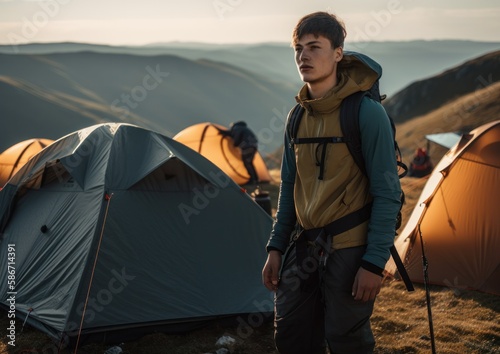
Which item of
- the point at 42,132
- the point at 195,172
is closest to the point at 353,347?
the point at 195,172

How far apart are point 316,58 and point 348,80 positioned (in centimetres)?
22

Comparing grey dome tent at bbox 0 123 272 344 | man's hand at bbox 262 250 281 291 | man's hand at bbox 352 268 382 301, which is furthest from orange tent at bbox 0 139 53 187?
man's hand at bbox 352 268 382 301

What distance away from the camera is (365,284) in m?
3.06

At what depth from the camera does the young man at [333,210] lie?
10.2ft

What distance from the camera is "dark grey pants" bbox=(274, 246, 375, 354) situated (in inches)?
125

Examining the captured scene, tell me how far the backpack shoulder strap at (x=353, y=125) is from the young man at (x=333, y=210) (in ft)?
0.11

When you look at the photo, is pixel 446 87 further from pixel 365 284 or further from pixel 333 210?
pixel 365 284

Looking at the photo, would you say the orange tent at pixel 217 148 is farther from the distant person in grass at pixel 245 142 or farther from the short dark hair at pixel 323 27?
the short dark hair at pixel 323 27

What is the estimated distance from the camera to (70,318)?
6031 mm

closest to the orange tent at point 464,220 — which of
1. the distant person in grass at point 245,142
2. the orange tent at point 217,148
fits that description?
the distant person in grass at point 245,142

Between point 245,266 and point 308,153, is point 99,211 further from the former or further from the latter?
Answer: point 308,153

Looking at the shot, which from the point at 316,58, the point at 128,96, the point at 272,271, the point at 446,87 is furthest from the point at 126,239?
the point at 128,96

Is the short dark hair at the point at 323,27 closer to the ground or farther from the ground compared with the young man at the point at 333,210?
farther from the ground

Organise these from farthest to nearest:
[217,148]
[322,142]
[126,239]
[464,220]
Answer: [217,148] → [464,220] → [126,239] → [322,142]
